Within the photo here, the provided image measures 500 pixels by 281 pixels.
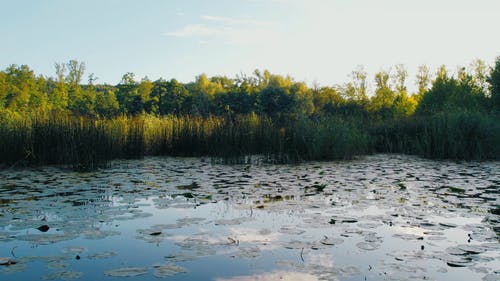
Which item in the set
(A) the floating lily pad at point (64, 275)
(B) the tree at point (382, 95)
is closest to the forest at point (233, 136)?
(A) the floating lily pad at point (64, 275)

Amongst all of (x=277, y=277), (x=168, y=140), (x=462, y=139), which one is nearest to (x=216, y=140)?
(x=168, y=140)

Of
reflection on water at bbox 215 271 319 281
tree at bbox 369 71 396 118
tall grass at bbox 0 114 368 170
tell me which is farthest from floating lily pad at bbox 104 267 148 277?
tree at bbox 369 71 396 118

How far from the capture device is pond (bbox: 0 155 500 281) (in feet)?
7.66

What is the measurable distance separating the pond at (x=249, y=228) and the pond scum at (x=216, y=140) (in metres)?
1.51

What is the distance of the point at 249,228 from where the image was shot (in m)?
3.29

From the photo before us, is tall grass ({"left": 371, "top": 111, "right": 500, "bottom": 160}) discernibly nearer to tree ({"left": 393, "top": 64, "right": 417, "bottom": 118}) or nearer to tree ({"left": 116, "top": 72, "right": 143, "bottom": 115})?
tree ({"left": 393, "top": 64, "right": 417, "bottom": 118})

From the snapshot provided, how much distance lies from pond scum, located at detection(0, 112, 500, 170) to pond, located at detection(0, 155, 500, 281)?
151 cm

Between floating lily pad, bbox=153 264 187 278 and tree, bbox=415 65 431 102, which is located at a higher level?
tree, bbox=415 65 431 102

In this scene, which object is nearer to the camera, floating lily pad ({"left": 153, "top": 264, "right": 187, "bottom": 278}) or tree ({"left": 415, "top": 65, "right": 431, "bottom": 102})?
floating lily pad ({"left": 153, "top": 264, "right": 187, "bottom": 278})

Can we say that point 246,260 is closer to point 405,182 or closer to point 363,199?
point 363,199

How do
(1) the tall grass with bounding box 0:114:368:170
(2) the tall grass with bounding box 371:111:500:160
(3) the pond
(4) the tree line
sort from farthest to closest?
1. (4) the tree line
2. (2) the tall grass with bounding box 371:111:500:160
3. (1) the tall grass with bounding box 0:114:368:170
4. (3) the pond

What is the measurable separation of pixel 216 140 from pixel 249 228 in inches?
211

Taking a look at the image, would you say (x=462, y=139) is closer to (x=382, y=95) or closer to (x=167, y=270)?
(x=167, y=270)

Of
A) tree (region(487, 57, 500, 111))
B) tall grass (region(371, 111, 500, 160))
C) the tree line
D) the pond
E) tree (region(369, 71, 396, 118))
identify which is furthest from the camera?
tree (region(369, 71, 396, 118))
